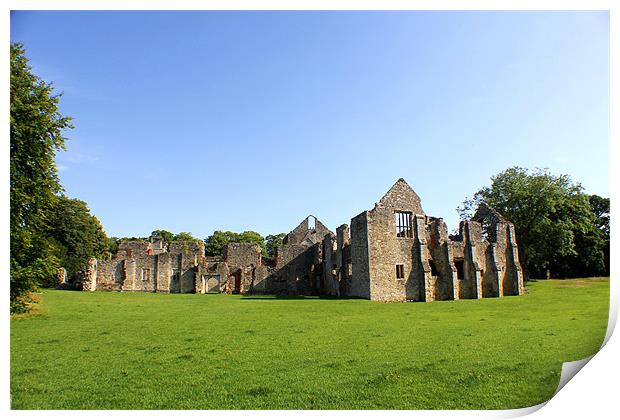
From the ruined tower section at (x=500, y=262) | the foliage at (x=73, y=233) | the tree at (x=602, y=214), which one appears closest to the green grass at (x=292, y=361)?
the ruined tower section at (x=500, y=262)

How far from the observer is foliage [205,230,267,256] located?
8456cm

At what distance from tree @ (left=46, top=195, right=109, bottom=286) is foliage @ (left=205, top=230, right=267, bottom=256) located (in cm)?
3149

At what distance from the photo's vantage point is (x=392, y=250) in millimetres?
29719

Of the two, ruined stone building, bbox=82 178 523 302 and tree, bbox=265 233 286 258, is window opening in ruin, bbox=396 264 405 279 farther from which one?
tree, bbox=265 233 286 258

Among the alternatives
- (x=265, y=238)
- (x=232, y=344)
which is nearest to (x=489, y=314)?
(x=232, y=344)

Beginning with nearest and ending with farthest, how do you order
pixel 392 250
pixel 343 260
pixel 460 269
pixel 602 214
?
pixel 392 250 → pixel 460 269 → pixel 343 260 → pixel 602 214

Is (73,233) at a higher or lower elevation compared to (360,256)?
higher

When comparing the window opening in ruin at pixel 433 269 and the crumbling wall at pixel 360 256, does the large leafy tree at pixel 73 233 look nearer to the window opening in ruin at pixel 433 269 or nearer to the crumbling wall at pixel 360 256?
the crumbling wall at pixel 360 256

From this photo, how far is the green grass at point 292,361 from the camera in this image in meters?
7.84

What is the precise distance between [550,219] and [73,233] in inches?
2102

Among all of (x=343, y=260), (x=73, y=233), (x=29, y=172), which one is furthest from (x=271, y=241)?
(x=29, y=172)

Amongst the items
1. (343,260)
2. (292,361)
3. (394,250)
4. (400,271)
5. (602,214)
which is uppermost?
(602,214)

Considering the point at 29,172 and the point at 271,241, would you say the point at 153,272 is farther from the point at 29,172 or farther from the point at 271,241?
the point at 271,241
